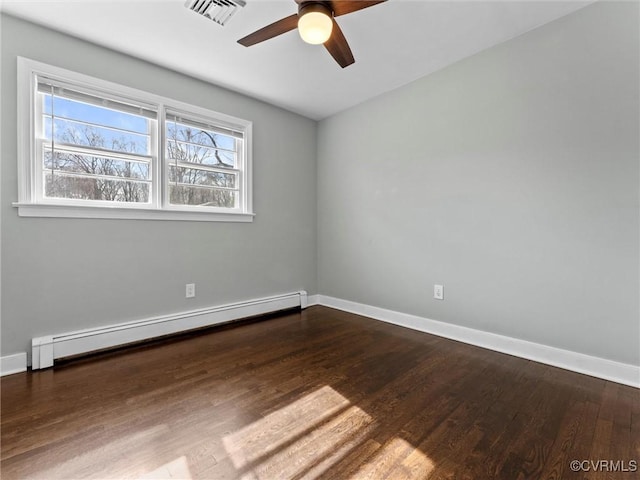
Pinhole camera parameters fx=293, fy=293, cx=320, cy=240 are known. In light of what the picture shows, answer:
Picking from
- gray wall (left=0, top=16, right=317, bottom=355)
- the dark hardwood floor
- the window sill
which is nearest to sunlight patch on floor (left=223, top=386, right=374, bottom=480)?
the dark hardwood floor

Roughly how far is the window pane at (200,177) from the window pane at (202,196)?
66 mm

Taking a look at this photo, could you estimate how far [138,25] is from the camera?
7.11ft

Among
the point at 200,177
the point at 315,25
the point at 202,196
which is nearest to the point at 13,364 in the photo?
the point at 202,196

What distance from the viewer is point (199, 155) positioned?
3.06m

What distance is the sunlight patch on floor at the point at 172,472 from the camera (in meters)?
1.17

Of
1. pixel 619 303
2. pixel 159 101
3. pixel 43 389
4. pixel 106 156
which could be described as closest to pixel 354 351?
pixel 619 303

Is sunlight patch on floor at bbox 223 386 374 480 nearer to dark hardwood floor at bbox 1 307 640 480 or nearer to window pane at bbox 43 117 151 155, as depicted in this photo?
dark hardwood floor at bbox 1 307 640 480

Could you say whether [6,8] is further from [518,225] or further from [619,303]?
[619,303]

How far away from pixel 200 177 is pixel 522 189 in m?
2.97

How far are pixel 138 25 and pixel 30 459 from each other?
2693 millimetres

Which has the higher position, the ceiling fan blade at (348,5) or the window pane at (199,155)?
the ceiling fan blade at (348,5)

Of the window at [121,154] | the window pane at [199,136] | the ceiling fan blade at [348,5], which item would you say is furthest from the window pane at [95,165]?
the ceiling fan blade at [348,5]

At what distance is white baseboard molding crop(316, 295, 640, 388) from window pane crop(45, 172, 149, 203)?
266 cm

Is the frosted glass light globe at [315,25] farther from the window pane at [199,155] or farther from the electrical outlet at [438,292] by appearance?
the electrical outlet at [438,292]
